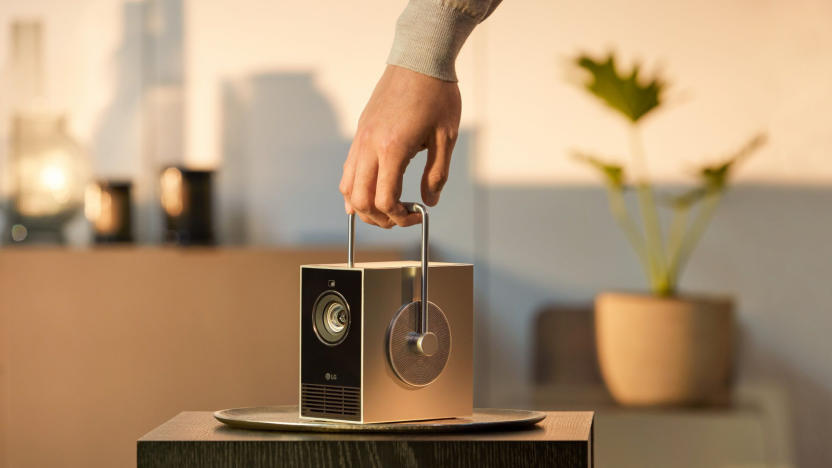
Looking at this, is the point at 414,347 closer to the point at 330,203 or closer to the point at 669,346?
the point at 669,346

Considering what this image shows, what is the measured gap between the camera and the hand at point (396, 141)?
1.12 metres

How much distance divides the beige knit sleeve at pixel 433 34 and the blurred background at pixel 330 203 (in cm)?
166

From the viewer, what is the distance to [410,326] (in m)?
1.14

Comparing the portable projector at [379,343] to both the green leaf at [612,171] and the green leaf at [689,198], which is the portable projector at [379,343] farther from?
the green leaf at [689,198]

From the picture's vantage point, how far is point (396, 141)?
1131mm

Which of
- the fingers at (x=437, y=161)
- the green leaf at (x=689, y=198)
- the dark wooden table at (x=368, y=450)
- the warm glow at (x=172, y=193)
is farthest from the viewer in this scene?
the warm glow at (x=172, y=193)

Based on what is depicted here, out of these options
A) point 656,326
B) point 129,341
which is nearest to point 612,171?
point 656,326

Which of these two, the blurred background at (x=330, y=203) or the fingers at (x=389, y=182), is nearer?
the fingers at (x=389, y=182)

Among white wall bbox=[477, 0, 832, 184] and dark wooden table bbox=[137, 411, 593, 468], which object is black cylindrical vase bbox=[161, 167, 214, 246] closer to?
white wall bbox=[477, 0, 832, 184]

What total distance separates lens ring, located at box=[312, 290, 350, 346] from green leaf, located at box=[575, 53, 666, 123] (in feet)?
6.41

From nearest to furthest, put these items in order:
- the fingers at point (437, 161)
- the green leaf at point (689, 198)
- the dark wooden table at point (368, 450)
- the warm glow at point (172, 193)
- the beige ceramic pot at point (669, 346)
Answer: the dark wooden table at point (368, 450), the fingers at point (437, 161), the beige ceramic pot at point (669, 346), the green leaf at point (689, 198), the warm glow at point (172, 193)

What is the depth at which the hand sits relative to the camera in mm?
1125

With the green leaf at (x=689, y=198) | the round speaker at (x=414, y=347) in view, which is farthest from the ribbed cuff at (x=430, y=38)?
the green leaf at (x=689, y=198)

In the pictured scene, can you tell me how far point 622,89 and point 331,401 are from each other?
1.99m
